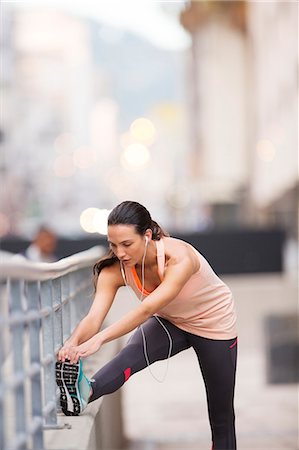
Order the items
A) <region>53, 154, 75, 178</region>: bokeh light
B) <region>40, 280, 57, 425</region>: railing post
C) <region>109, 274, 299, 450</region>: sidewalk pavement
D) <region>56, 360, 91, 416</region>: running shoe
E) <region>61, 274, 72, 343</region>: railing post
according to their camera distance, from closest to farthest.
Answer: <region>56, 360, 91, 416</region>: running shoe
<region>40, 280, 57, 425</region>: railing post
<region>61, 274, 72, 343</region>: railing post
<region>109, 274, 299, 450</region>: sidewalk pavement
<region>53, 154, 75, 178</region>: bokeh light

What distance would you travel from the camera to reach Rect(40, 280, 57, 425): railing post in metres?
6.91

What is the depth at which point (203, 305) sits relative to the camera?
703 centimetres

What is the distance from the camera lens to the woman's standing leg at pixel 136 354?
716cm

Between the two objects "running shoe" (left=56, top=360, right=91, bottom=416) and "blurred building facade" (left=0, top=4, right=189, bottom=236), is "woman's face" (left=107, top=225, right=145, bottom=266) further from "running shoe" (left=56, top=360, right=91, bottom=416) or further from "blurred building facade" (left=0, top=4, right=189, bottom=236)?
"blurred building facade" (left=0, top=4, right=189, bottom=236)

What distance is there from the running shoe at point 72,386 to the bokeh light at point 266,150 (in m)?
32.7

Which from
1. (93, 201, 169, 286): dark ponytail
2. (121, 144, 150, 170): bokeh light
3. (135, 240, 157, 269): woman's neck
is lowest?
(135, 240, 157, 269): woman's neck

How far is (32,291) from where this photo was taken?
6176 millimetres

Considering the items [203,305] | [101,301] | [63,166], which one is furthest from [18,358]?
[63,166]

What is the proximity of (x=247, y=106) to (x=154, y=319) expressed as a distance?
170ft

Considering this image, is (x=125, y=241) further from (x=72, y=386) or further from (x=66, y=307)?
(x=66, y=307)

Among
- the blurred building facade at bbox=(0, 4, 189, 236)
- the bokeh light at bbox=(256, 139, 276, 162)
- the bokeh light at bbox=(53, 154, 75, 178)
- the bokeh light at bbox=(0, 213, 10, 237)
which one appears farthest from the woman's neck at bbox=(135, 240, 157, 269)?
the bokeh light at bbox=(53, 154, 75, 178)

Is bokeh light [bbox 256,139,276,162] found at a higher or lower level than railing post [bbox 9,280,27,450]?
higher

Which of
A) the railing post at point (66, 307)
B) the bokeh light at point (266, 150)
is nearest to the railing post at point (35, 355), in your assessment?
the railing post at point (66, 307)

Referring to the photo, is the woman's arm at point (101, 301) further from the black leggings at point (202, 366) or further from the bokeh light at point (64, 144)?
the bokeh light at point (64, 144)
